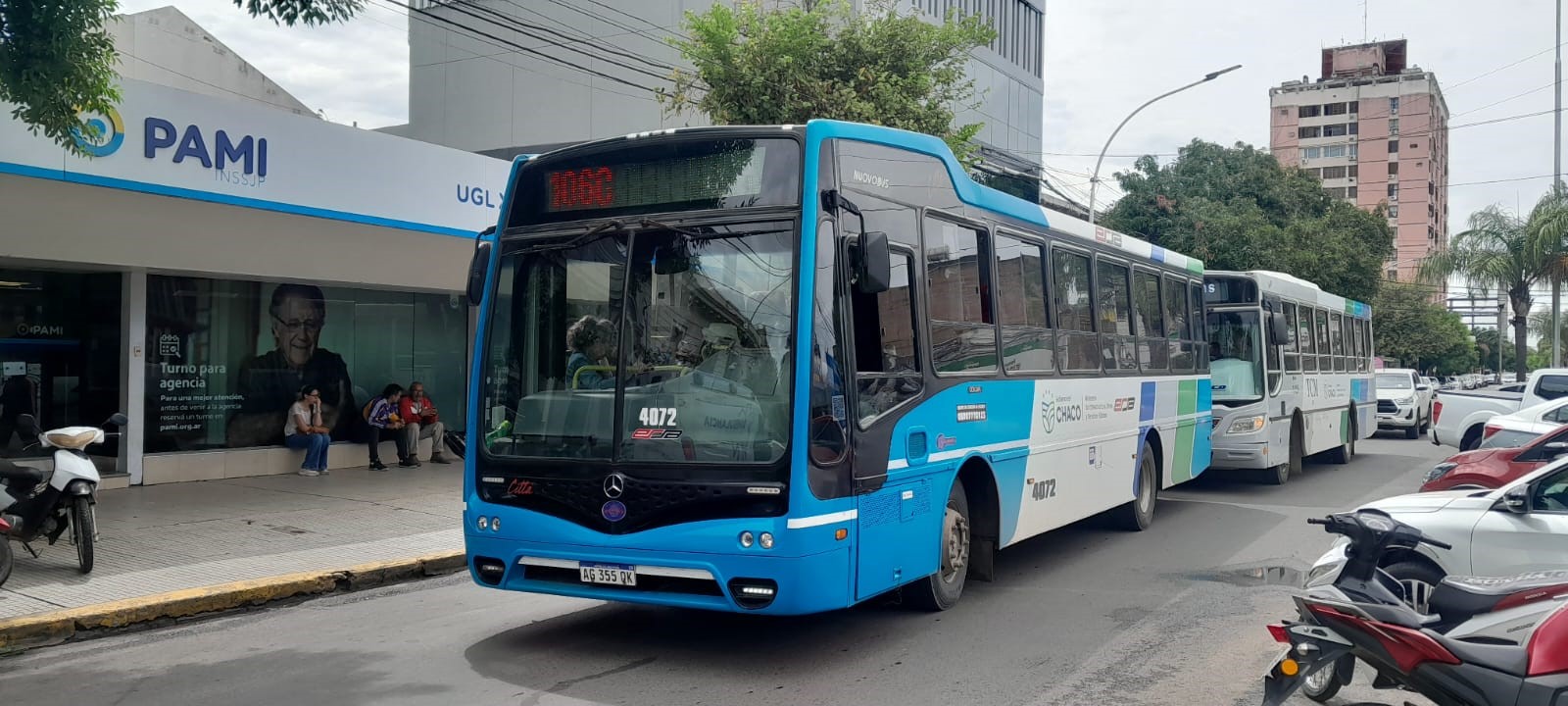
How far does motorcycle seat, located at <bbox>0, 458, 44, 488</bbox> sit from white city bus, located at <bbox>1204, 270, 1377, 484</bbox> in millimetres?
12740

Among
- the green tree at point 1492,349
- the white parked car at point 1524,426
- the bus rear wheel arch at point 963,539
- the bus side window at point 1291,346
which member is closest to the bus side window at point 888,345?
the bus rear wheel arch at point 963,539

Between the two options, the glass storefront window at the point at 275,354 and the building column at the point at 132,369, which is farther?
the glass storefront window at the point at 275,354

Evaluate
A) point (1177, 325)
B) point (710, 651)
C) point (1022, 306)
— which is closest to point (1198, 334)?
point (1177, 325)

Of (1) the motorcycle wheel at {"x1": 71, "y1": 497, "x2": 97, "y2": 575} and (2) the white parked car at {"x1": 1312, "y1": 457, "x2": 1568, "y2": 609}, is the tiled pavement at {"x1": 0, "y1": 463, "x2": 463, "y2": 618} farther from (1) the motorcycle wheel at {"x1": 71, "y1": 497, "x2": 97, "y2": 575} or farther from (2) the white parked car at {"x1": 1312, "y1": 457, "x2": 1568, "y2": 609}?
(2) the white parked car at {"x1": 1312, "y1": 457, "x2": 1568, "y2": 609}

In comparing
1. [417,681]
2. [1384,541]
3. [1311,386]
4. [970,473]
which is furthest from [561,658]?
[1311,386]

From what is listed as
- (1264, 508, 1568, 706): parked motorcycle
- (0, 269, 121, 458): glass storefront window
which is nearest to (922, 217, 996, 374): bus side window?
(1264, 508, 1568, 706): parked motorcycle

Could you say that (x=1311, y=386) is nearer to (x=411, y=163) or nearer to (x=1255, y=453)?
(x=1255, y=453)

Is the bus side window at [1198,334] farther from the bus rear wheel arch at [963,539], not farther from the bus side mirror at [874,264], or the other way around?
the bus side mirror at [874,264]

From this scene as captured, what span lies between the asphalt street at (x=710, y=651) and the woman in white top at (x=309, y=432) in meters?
6.89

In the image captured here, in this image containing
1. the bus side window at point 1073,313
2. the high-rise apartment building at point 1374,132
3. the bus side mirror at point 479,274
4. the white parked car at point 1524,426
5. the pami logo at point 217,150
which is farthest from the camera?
the high-rise apartment building at point 1374,132

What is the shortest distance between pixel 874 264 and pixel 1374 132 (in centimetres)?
11400

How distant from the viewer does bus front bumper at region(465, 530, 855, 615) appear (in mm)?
6133

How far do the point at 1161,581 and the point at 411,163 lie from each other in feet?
31.4

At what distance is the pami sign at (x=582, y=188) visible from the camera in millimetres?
6938
